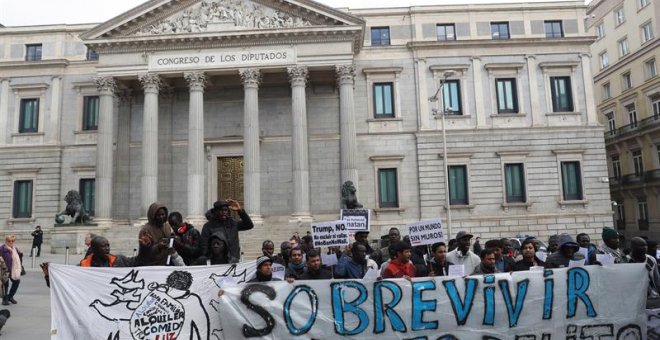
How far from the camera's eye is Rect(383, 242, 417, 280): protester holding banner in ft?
27.4

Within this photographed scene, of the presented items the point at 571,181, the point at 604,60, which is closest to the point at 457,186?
the point at 571,181

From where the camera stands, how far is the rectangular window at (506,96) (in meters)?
35.2

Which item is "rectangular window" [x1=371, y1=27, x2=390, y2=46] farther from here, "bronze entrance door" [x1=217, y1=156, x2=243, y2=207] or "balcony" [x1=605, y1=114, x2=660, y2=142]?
"balcony" [x1=605, y1=114, x2=660, y2=142]

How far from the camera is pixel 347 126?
31469mm

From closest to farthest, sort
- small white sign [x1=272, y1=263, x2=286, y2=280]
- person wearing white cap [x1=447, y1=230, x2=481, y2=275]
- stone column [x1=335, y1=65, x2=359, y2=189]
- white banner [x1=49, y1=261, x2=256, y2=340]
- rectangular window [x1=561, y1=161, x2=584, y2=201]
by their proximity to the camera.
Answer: white banner [x1=49, y1=261, x2=256, y2=340] < small white sign [x1=272, y1=263, x2=286, y2=280] < person wearing white cap [x1=447, y1=230, x2=481, y2=275] < stone column [x1=335, y1=65, x2=359, y2=189] < rectangular window [x1=561, y1=161, x2=584, y2=201]

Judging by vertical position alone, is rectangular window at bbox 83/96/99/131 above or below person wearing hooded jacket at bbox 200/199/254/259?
above

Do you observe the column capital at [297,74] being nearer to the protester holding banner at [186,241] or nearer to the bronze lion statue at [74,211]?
the bronze lion statue at [74,211]

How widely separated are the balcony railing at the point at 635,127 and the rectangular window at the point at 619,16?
980cm

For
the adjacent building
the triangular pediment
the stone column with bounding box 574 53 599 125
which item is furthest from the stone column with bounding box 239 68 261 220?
the adjacent building

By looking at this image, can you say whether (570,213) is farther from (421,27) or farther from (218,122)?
(218,122)

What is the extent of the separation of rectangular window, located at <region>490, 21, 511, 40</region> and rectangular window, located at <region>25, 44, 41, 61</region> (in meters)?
31.9

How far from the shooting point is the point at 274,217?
34.1 metres

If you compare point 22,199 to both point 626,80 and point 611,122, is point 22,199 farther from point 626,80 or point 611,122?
point 626,80

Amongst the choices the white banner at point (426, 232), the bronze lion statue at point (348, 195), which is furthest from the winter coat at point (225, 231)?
the bronze lion statue at point (348, 195)
